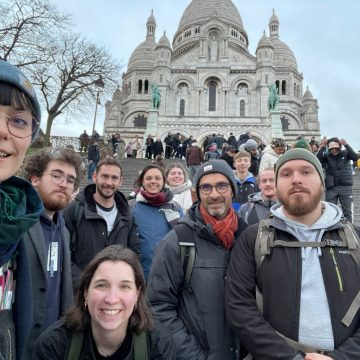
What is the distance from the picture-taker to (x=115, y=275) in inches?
80.4

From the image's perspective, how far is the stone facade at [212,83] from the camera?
114 feet

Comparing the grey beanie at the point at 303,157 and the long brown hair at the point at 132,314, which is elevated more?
the grey beanie at the point at 303,157

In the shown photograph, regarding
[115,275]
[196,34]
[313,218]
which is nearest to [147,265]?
[115,275]

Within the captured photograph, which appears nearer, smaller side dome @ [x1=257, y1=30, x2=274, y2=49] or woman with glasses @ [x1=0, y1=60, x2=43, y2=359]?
woman with glasses @ [x1=0, y1=60, x2=43, y2=359]

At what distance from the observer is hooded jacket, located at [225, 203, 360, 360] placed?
6.61ft

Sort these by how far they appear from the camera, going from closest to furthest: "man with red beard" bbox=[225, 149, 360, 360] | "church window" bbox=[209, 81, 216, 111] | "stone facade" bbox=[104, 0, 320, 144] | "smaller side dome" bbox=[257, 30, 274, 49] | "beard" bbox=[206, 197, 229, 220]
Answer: "man with red beard" bbox=[225, 149, 360, 360]
"beard" bbox=[206, 197, 229, 220]
"stone facade" bbox=[104, 0, 320, 144]
"church window" bbox=[209, 81, 216, 111]
"smaller side dome" bbox=[257, 30, 274, 49]

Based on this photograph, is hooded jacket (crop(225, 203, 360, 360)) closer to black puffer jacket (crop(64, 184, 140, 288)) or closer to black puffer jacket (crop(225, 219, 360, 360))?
black puffer jacket (crop(225, 219, 360, 360))

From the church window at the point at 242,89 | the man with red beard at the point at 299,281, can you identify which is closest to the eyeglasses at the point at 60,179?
the man with red beard at the point at 299,281

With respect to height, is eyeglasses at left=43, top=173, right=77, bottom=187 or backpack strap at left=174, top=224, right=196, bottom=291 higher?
eyeglasses at left=43, top=173, right=77, bottom=187

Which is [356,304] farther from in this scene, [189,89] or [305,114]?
[305,114]

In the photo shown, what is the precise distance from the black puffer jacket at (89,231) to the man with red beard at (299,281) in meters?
1.55

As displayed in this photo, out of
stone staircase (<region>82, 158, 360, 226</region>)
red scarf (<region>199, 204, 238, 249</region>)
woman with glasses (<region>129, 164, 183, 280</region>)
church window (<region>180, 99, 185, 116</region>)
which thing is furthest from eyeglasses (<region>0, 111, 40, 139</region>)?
church window (<region>180, 99, 185, 116</region>)

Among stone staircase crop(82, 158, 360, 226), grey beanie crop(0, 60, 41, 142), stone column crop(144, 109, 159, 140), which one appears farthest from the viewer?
stone column crop(144, 109, 159, 140)

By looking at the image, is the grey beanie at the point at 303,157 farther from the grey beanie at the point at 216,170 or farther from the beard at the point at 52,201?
the beard at the point at 52,201
